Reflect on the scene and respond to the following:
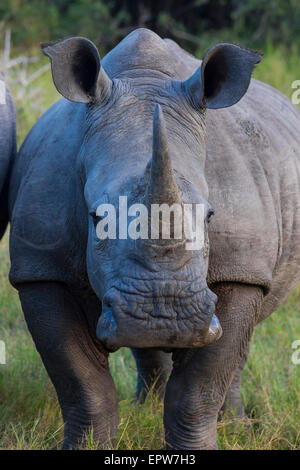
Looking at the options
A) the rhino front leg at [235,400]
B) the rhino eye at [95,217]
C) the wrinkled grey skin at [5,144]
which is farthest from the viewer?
the rhino front leg at [235,400]

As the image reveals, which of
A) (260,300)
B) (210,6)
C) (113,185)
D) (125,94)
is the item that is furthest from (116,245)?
(210,6)

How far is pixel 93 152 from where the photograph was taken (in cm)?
367

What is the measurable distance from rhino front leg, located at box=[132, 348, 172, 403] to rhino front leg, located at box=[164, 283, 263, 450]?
1303 mm

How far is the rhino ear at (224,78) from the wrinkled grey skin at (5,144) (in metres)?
A: 1.35

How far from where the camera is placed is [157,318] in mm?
3146

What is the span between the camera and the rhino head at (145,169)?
10.3 ft

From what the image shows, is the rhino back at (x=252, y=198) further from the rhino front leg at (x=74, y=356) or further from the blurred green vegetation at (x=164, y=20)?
the blurred green vegetation at (x=164, y=20)

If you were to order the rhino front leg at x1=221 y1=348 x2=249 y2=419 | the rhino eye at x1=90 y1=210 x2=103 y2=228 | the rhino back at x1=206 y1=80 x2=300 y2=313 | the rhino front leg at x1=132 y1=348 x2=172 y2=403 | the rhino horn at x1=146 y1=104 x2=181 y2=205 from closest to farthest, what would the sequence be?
the rhino horn at x1=146 y1=104 x2=181 y2=205 < the rhino eye at x1=90 y1=210 x2=103 y2=228 < the rhino back at x1=206 y1=80 x2=300 y2=313 < the rhino front leg at x1=221 y1=348 x2=249 y2=419 < the rhino front leg at x1=132 y1=348 x2=172 y2=403

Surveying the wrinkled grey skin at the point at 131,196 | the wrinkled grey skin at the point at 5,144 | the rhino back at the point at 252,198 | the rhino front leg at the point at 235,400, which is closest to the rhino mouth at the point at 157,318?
the wrinkled grey skin at the point at 131,196

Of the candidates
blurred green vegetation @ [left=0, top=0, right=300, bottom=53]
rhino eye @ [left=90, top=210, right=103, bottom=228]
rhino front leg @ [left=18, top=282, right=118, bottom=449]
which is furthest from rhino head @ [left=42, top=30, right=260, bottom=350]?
blurred green vegetation @ [left=0, top=0, right=300, bottom=53]

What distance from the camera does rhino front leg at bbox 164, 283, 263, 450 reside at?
400cm

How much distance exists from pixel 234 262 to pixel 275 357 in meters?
2.10

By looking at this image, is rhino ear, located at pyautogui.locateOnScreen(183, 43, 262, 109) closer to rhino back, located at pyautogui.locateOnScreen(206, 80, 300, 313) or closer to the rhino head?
the rhino head

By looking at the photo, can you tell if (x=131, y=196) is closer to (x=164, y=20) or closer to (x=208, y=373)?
(x=208, y=373)
